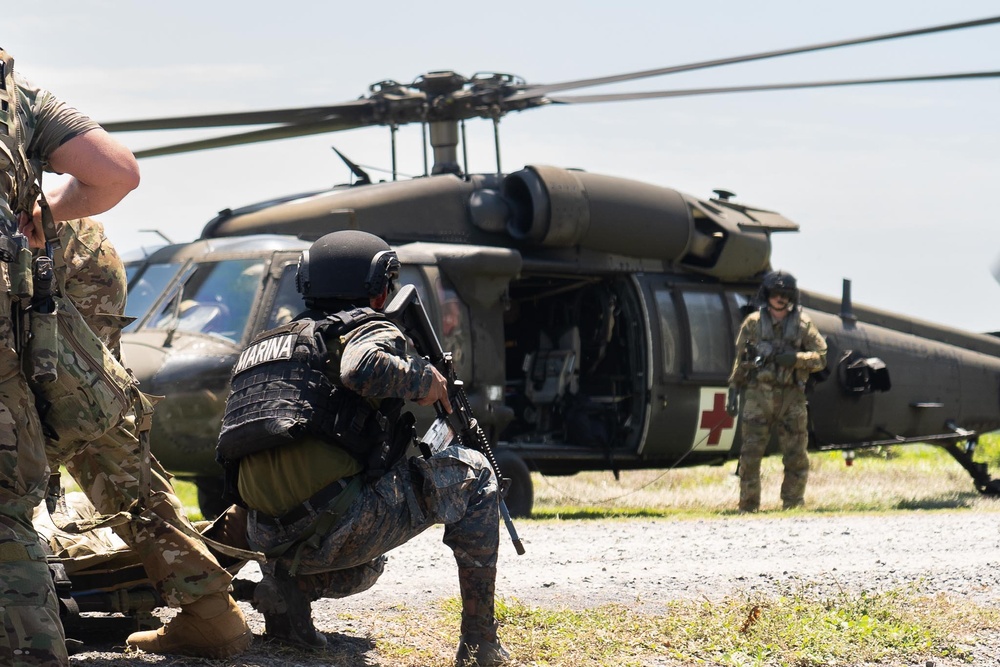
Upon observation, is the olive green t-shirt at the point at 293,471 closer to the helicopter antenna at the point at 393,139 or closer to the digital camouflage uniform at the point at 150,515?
the digital camouflage uniform at the point at 150,515

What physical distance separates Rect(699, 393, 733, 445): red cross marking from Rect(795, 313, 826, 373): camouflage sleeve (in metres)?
0.95

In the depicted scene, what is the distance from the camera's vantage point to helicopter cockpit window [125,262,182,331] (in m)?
8.59

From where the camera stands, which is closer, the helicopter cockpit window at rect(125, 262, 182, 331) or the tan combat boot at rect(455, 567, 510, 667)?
the tan combat boot at rect(455, 567, 510, 667)

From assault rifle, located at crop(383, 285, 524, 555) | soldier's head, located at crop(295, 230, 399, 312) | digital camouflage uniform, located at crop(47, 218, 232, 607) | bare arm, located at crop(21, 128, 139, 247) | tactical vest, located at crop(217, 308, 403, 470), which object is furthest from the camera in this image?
assault rifle, located at crop(383, 285, 524, 555)

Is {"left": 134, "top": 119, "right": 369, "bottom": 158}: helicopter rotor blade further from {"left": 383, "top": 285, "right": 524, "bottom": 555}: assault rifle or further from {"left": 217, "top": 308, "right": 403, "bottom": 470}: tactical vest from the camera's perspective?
{"left": 217, "top": 308, "right": 403, "bottom": 470}: tactical vest

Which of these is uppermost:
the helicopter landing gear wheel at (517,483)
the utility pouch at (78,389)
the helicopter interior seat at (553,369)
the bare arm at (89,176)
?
the bare arm at (89,176)

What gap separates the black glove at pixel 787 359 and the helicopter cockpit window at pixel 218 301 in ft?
12.8

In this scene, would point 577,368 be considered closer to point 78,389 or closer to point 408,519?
point 408,519

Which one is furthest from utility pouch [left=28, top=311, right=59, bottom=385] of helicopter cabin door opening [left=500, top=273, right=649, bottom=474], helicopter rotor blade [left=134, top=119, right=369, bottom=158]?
helicopter cabin door opening [left=500, top=273, right=649, bottom=474]

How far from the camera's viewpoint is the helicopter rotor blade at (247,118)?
8508 millimetres

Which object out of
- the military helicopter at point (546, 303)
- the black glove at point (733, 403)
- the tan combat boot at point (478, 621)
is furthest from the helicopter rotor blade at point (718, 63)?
the tan combat boot at point (478, 621)

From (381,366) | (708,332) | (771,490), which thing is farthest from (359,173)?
(381,366)

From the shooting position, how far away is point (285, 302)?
8328 millimetres

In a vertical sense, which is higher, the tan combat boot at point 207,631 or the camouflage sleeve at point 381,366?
the camouflage sleeve at point 381,366
